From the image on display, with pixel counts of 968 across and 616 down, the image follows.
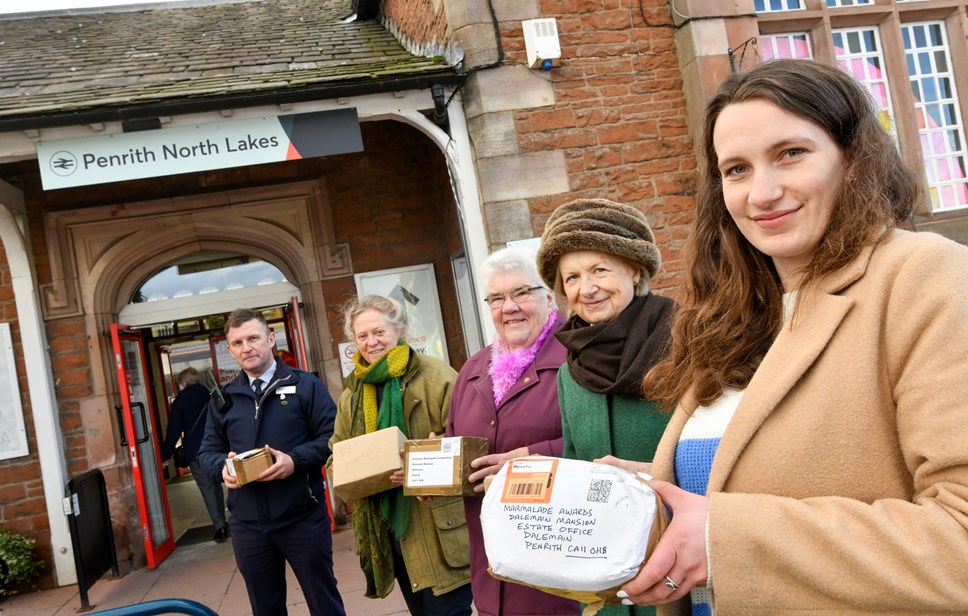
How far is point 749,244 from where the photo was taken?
1.27 meters

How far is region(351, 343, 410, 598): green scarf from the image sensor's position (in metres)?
3.00

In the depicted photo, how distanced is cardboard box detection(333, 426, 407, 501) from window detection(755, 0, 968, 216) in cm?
513

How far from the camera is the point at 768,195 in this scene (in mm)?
1034

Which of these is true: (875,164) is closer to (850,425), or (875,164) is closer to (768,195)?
(768,195)

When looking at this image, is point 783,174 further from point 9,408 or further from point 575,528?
point 9,408

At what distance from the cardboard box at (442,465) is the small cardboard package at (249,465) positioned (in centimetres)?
105

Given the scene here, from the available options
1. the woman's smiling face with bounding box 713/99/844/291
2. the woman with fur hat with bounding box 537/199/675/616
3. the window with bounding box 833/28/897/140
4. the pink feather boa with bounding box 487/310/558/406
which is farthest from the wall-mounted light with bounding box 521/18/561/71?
the woman's smiling face with bounding box 713/99/844/291

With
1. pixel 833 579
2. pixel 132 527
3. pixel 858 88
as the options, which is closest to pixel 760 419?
pixel 833 579

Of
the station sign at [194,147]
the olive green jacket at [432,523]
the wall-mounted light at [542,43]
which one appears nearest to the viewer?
the olive green jacket at [432,523]

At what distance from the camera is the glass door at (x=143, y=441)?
6.38 meters

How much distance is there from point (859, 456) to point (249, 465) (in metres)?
2.85

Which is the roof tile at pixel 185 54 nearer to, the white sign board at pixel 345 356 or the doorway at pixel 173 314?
the doorway at pixel 173 314

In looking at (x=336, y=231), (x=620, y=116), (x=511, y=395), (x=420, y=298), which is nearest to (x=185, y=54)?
(x=336, y=231)

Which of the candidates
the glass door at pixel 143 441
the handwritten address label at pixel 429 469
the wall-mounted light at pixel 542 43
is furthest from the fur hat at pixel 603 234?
the glass door at pixel 143 441
